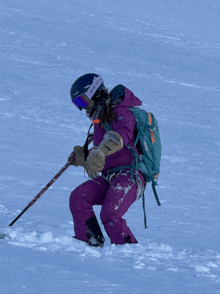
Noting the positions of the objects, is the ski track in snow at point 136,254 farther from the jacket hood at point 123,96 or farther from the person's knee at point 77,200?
the jacket hood at point 123,96

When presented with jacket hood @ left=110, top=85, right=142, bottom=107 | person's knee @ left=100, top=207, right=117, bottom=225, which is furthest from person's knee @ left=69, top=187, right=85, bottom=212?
jacket hood @ left=110, top=85, right=142, bottom=107

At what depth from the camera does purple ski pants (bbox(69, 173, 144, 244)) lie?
403cm

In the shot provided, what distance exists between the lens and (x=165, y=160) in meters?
8.16

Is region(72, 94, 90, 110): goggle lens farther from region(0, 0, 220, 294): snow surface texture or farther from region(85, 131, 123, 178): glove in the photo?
region(0, 0, 220, 294): snow surface texture

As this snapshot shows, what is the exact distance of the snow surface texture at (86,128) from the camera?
3305mm

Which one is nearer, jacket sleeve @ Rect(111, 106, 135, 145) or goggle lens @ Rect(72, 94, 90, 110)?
jacket sleeve @ Rect(111, 106, 135, 145)

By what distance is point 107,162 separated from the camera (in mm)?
4246

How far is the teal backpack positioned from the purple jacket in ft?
0.20

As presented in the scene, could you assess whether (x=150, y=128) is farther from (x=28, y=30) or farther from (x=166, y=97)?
(x=28, y=30)

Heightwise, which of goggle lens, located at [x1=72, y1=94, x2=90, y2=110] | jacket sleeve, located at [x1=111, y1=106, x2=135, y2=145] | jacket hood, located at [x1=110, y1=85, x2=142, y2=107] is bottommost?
jacket sleeve, located at [x1=111, y1=106, x2=135, y2=145]

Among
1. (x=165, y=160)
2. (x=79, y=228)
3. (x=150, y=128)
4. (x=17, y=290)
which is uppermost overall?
(x=150, y=128)

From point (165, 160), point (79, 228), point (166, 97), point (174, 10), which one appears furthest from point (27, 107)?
point (174, 10)

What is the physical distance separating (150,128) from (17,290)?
1.94m


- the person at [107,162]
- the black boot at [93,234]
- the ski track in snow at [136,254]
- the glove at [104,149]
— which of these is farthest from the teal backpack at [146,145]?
the ski track in snow at [136,254]
